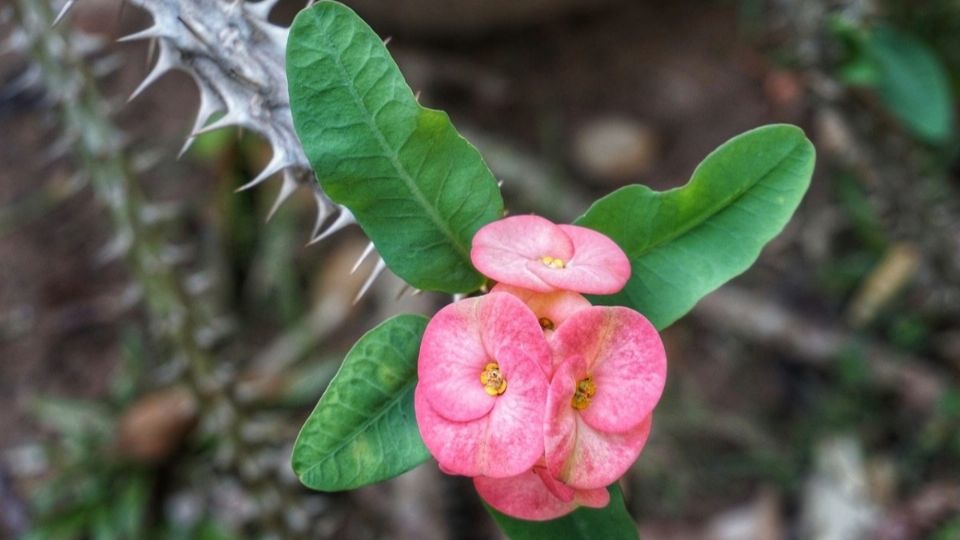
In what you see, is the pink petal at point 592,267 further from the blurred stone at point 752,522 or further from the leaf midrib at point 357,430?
the blurred stone at point 752,522

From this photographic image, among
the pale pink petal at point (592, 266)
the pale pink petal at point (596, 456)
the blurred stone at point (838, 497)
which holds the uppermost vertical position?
the pale pink petal at point (592, 266)

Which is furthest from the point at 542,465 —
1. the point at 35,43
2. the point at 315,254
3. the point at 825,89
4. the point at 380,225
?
the point at 315,254

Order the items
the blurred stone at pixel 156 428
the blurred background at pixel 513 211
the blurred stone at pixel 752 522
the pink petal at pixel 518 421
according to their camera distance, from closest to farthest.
A: 1. the pink petal at pixel 518 421
2. the blurred background at pixel 513 211
3. the blurred stone at pixel 752 522
4. the blurred stone at pixel 156 428

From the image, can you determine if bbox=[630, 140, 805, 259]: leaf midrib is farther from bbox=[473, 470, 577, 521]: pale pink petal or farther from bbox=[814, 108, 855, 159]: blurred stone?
bbox=[814, 108, 855, 159]: blurred stone

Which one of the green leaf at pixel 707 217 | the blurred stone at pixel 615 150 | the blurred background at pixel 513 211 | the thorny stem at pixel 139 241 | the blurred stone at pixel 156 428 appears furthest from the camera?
the blurred stone at pixel 615 150

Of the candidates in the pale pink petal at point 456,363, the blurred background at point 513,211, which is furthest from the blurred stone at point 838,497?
the pale pink petal at point 456,363

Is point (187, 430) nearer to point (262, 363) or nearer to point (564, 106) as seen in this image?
point (262, 363)
